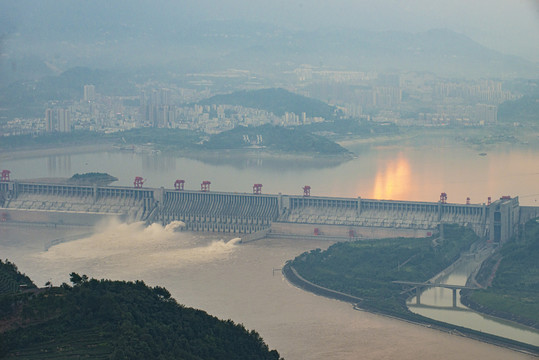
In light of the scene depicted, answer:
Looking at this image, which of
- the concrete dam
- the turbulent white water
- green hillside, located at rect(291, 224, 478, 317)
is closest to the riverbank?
green hillside, located at rect(291, 224, 478, 317)

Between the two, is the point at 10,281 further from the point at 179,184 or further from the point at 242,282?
the point at 179,184

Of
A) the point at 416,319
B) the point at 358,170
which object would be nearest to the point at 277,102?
the point at 358,170

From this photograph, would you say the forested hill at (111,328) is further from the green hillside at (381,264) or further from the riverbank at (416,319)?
the green hillside at (381,264)

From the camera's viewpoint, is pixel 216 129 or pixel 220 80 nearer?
pixel 216 129

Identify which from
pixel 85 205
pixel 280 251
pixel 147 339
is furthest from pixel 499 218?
pixel 147 339

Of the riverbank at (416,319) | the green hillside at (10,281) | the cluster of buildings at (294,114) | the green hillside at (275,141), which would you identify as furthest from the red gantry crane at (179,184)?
the cluster of buildings at (294,114)

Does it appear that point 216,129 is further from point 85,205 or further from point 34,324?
point 34,324
